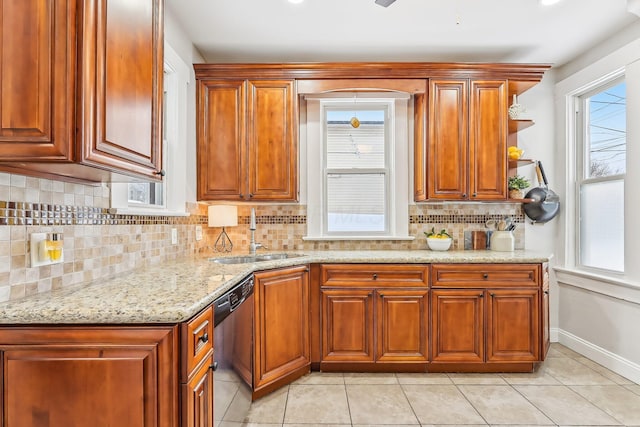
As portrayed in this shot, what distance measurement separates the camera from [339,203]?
343 centimetres

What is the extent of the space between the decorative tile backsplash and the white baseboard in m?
0.91

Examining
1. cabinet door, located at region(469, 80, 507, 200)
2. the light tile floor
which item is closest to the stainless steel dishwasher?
the light tile floor

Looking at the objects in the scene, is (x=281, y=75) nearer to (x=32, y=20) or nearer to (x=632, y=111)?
(x=32, y=20)

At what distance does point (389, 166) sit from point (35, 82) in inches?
108

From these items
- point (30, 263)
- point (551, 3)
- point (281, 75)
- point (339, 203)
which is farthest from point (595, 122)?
point (30, 263)

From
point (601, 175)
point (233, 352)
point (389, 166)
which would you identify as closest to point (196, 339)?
point (233, 352)

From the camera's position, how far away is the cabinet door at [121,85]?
44.9 inches

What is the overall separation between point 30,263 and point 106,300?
0.39 metres

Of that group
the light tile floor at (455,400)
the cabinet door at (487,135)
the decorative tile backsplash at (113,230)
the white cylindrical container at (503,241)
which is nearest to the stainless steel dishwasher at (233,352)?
the light tile floor at (455,400)

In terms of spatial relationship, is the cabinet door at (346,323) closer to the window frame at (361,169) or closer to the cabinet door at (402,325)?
the cabinet door at (402,325)

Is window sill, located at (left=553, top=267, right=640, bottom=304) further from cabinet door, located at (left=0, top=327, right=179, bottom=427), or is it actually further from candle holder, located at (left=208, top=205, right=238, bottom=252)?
cabinet door, located at (left=0, top=327, right=179, bottom=427)

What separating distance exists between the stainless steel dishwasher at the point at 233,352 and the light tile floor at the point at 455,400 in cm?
16

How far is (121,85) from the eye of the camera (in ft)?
4.29

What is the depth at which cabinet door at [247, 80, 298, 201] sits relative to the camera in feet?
9.79
